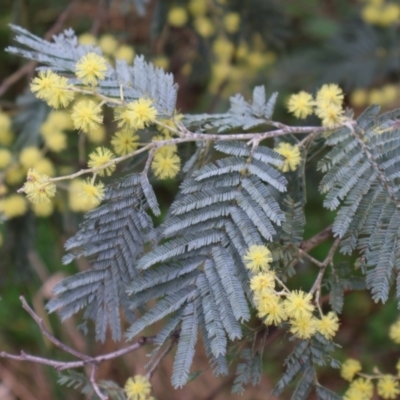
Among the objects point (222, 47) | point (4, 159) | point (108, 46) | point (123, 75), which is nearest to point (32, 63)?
point (108, 46)

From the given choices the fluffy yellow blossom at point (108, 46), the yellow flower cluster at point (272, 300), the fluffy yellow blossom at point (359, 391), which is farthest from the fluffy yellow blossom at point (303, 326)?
the fluffy yellow blossom at point (108, 46)

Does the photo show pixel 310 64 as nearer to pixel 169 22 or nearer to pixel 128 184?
pixel 169 22

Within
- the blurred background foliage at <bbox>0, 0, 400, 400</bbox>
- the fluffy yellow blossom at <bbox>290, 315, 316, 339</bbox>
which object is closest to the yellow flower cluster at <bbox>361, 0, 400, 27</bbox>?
the blurred background foliage at <bbox>0, 0, 400, 400</bbox>

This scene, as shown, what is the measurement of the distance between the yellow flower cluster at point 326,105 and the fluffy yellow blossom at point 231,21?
2.36ft

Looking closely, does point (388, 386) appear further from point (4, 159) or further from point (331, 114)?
point (4, 159)

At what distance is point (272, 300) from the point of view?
0.63 m

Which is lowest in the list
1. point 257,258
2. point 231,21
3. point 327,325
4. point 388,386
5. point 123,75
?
point 388,386

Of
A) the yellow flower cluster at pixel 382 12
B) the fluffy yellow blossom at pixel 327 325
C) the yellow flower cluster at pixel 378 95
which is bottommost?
the fluffy yellow blossom at pixel 327 325

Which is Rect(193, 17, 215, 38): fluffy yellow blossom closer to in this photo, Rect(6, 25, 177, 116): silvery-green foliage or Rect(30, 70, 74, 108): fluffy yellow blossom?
Rect(6, 25, 177, 116): silvery-green foliage

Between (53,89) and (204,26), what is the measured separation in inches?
34.0

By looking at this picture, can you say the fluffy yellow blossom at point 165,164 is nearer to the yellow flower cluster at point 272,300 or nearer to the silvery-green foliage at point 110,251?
the silvery-green foliage at point 110,251

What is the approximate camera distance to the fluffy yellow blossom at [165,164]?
75cm

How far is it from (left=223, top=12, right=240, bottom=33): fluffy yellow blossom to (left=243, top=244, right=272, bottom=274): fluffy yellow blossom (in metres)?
0.98

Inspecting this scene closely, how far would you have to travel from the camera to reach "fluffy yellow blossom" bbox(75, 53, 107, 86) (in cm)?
69
